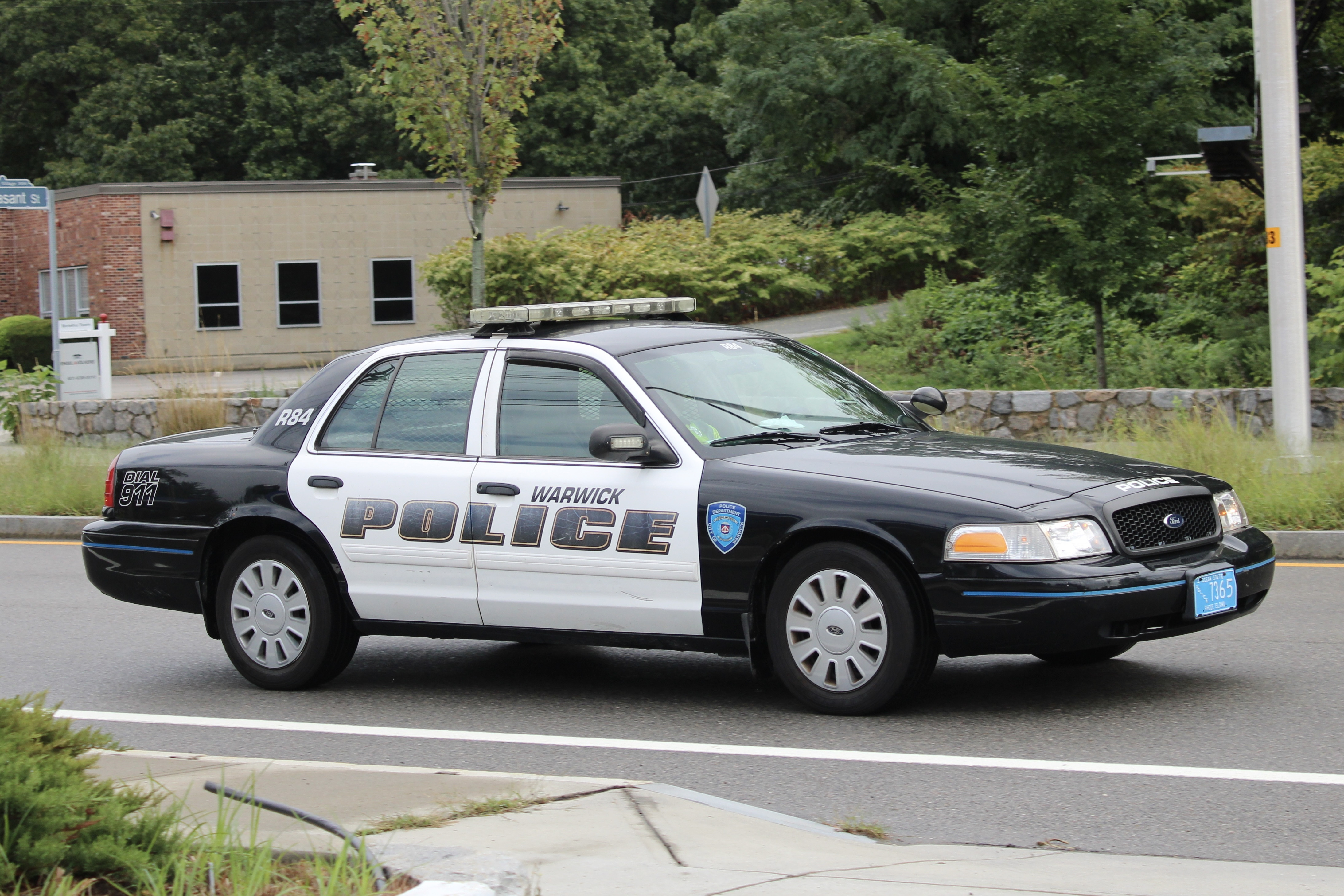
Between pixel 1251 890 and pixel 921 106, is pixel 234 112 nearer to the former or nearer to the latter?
pixel 921 106

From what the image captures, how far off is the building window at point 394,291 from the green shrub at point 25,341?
298 inches

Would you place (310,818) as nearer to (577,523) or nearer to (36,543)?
(577,523)

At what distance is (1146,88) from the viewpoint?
55.9ft

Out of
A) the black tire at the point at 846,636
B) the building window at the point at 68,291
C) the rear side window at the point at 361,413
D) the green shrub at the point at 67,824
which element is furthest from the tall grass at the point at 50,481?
the building window at the point at 68,291

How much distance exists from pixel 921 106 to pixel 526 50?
2059cm

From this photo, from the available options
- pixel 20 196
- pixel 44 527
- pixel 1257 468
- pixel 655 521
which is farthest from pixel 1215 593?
pixel 20 196

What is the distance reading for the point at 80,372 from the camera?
23.5 meters

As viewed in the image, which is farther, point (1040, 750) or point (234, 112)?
point (234, 112)

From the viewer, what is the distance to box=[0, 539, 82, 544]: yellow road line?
14.0 meters

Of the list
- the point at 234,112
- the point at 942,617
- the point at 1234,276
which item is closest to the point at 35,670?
the point at 942,617

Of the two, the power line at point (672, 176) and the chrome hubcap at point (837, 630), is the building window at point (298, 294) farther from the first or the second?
the chrome hubcap at point (837, 630)

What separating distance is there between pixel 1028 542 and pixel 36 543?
10.7m

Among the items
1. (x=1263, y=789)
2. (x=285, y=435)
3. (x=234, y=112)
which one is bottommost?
(x=1263, y=789)

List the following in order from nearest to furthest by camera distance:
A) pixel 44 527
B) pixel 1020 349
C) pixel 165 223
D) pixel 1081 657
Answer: pixel 1081 657 → pixel 44 527 → pixel 1020 349 → pixel 165 223
